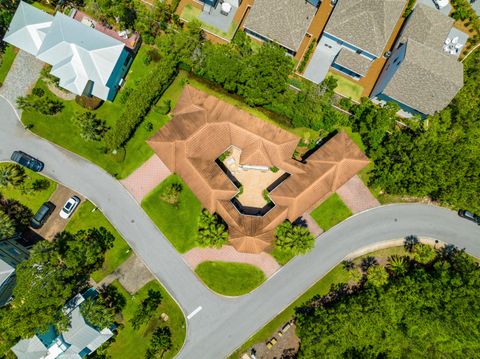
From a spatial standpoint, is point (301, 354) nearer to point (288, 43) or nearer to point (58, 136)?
point (288, 43)

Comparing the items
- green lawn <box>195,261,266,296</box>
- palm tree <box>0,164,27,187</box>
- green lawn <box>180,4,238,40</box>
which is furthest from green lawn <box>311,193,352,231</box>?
palm tree <box>0,164,27,187</box>

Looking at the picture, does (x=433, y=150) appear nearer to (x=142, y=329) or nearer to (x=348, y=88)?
(x=348, y=88)

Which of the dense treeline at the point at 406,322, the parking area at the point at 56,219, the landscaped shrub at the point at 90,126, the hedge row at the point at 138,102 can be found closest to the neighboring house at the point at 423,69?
the dense treeline at the point at 406,322

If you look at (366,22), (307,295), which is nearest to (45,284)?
(307,295)

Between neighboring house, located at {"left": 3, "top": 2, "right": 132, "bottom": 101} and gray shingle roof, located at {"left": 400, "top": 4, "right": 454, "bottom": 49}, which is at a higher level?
gray shingle roof, located at {"left": 400, "top": 4, "right": 454, "bottom": 49}

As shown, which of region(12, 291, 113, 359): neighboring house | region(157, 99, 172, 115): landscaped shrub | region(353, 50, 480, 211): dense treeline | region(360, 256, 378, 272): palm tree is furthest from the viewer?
region(360, 256, 378, 272): palm tree

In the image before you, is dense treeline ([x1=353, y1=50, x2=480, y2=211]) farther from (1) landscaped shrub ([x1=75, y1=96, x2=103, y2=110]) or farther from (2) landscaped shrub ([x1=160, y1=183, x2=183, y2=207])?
(1) landscaped shrub ([x1=75, y1=96, x2=103, y2=110])

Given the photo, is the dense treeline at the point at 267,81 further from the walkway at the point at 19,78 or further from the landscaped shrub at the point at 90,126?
the walkway at the point at 19,78
